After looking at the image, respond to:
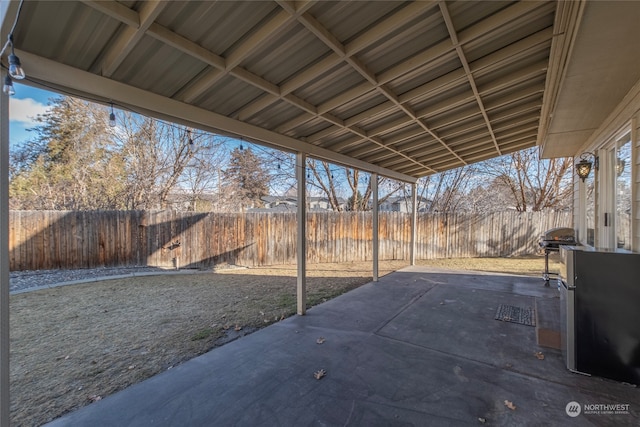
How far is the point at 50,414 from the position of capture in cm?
215

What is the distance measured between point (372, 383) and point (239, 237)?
22.8 feet

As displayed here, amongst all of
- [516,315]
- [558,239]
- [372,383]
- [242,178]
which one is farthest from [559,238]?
[242,178]

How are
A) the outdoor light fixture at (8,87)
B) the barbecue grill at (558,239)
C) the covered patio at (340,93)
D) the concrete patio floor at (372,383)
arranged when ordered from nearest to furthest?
the outdoor light fixture at (8,87), the covered patio at (340,93), the concrete patio floor at (372,383), the barbecue grill at (558,239)

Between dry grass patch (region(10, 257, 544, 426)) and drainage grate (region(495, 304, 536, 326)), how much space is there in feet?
8.88

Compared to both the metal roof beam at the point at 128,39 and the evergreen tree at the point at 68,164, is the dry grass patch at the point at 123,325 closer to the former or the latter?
the metal roof beam at the point at 128,39

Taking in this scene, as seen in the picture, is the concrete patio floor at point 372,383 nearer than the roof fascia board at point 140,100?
No

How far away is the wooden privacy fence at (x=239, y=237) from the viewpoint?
730 centimetres

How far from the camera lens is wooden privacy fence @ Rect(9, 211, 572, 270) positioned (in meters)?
7.30

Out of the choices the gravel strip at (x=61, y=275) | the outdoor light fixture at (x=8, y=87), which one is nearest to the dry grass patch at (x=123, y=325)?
the gravel strip at (x=61, y=275)

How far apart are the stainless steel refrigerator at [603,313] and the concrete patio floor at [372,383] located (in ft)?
0.51

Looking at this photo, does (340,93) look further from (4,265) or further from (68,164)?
(68,164)

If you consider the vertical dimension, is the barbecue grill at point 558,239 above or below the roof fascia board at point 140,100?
below

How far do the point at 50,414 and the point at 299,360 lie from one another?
1980 mm

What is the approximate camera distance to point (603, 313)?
247 centimetres
